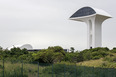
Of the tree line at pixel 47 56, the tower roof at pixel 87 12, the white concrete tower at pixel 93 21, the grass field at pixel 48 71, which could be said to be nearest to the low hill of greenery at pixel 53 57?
the tree line at pixel 47 56

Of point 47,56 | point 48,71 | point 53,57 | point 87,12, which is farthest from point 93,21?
point 48,71

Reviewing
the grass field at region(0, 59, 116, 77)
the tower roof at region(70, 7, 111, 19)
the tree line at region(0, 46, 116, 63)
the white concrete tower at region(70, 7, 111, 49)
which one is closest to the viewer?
the grass field at region(0, 59, 116, 77)

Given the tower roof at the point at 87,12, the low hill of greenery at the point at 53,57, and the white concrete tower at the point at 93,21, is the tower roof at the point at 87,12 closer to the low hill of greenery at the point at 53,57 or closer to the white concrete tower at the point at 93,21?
the white concrete tower at the point at 93,21

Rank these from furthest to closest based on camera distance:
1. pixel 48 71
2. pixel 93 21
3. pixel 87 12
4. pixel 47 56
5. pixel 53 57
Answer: pixel 87 12 → pixel 93 21 → pixel 53 57 → pixel 47 56 → pixel 48 71

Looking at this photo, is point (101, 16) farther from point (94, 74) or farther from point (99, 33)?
point (94, 74)

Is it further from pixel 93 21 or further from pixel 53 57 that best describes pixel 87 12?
pixel 53 57

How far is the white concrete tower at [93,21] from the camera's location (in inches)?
2663

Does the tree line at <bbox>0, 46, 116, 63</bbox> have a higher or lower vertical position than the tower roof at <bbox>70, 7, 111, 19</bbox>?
lower

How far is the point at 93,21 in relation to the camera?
68938 mm

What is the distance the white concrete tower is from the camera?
67.7m

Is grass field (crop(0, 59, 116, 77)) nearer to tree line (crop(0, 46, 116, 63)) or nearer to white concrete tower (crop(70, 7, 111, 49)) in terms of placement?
tree line (crop(0, 46, 116, 63))

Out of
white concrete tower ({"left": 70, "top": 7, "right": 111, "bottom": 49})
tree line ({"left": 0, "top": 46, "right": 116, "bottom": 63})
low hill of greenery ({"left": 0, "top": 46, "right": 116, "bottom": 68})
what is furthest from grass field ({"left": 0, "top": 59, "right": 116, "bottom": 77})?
white concrete tower ({"left": 70, "top": 7, "right": 111, "bottom": 49})

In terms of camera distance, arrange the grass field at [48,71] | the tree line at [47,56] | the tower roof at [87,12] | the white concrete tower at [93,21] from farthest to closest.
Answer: the white concrete tower at [93,21]
the tower roof at [87,12]
the tree line at [47,56]
the grass field at [48,71]

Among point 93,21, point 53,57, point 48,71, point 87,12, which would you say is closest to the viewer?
point 48,71
